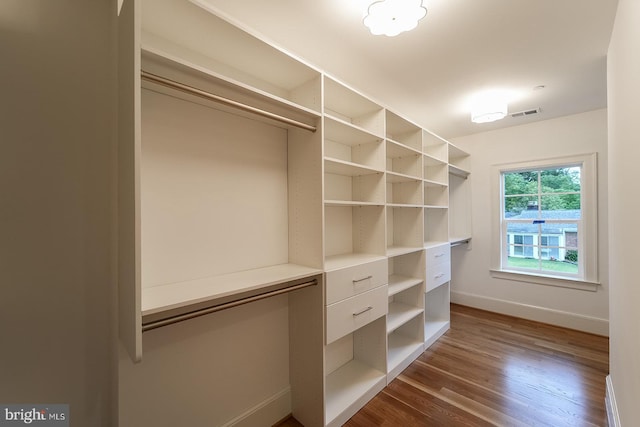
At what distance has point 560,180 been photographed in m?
3.31

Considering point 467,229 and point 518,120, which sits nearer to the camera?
point 518,120

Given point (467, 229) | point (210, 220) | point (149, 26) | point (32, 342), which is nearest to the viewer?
point (32, 342)

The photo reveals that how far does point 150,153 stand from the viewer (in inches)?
50.1

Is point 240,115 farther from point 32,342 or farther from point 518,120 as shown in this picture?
point 518,120

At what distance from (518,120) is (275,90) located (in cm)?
329

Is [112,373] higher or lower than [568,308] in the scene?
higher

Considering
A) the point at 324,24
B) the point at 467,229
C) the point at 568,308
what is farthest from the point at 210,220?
the point at 568,308

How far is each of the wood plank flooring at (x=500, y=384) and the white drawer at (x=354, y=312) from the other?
65cm

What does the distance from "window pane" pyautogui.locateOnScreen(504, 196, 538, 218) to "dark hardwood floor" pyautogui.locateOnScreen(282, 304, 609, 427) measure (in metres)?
1.52

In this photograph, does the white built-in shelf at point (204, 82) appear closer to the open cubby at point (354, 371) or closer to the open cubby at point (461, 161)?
the open cubby at point (354, 371)

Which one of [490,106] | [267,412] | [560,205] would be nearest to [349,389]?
[267,412]

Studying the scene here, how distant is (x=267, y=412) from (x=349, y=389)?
0.63 meters

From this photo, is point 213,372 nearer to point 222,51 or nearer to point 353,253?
point 353,253

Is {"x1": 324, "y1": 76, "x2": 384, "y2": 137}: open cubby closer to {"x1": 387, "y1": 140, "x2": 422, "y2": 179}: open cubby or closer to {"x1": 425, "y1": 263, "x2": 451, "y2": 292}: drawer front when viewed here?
{"x1": 387, "y1": 140, "x2": 422, "y2": 179}: open cubby
